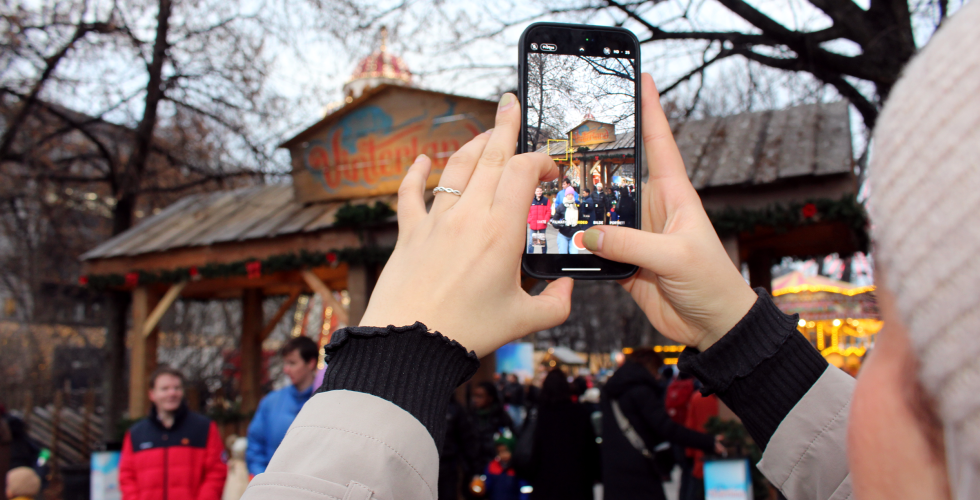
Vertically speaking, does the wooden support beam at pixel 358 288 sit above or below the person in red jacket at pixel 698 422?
above

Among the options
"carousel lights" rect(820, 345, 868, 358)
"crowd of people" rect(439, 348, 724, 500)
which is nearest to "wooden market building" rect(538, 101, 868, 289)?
"crowd of people" rect(439, 348, 724, 500)

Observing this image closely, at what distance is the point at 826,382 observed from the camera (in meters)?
1.15

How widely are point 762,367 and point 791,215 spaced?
527cm

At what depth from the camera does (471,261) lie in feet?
3.17

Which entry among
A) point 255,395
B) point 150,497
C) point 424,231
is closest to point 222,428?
point 255,395

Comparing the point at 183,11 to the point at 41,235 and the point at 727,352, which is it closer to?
the point at 41,235

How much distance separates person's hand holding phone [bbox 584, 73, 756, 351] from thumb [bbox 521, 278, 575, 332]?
113 millimetres

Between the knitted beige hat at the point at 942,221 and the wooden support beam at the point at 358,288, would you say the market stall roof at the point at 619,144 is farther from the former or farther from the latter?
the wooden support beam at the point at 358,288

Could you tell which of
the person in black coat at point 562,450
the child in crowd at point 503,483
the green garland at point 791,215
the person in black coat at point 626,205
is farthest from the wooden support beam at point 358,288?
the person in black coat at point 626,205

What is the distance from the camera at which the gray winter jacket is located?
2.55 ft

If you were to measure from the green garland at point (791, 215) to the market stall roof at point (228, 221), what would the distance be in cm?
379

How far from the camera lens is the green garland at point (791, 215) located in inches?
226

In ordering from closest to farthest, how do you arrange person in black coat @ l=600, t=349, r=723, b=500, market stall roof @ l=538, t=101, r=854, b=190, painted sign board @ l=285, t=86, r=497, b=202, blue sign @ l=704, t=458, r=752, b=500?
1. person in black coat @ l=600, t=349, r=723, b=500
2. blue sign @ l=704, t=458, r=752, b=500
3. market stall roof @ l=538, t=101, r=854, b=190
4. painted sign board @ l=285, t=86, r=497, b=202

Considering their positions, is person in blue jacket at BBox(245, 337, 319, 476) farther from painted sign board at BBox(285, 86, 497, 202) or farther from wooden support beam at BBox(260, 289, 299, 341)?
wooden support beam at BBox(260, 289, 299, 341)
